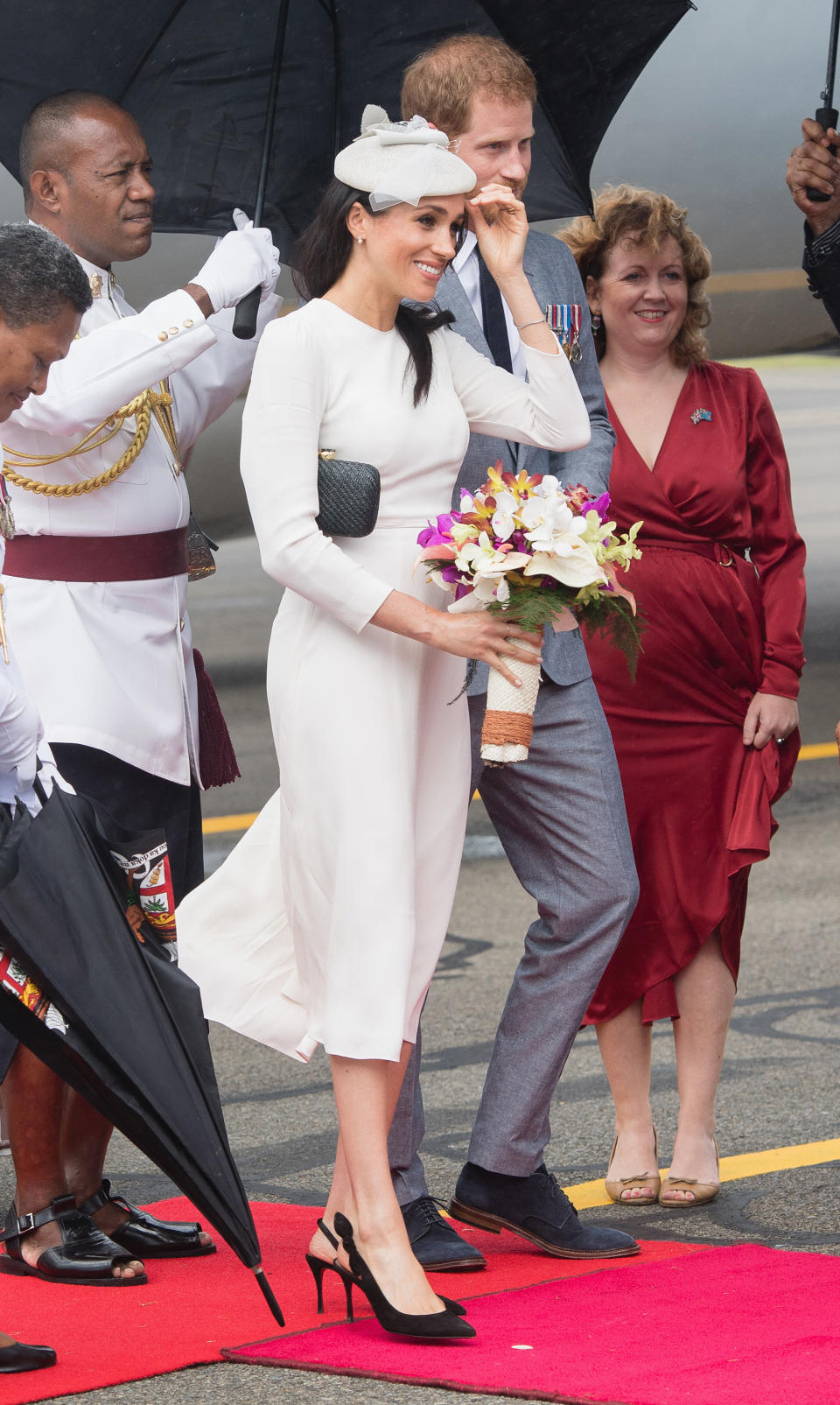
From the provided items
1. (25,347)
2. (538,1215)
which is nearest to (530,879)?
(538,1215)

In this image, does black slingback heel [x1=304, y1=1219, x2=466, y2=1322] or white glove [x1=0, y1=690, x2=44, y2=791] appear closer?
white glove [x1=0, y1=690, x2=44, y2=791]

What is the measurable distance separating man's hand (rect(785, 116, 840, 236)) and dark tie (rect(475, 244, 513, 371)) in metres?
0.74

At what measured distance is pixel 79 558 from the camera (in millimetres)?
3473

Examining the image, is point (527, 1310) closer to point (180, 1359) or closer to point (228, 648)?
point (180, 1359)

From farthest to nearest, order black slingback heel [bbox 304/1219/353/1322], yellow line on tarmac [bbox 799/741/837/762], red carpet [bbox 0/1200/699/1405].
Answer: yellow line on tarmac [bbox 799/741/837/762], black slingback heel [bbox 304/1219/353/1322], red carpet [bbox 0/1200/699/1405]

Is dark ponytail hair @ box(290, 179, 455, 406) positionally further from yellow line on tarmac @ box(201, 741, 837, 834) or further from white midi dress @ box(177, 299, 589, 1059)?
yellow line on tarmac @ box(201, 741, 837, 834)

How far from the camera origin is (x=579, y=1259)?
3.37m

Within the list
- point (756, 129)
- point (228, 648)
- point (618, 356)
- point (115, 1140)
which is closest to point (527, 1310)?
point (115, 1140)

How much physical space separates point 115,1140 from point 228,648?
418 cm

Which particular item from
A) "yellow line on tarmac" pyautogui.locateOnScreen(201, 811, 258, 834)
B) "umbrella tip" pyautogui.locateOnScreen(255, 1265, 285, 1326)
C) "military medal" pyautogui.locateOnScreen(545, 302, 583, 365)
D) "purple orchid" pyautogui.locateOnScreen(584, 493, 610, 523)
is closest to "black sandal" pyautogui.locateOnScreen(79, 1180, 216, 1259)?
"umbrella tip" pyautogui.locateOnScreen(255, 1265, 285, 1326)

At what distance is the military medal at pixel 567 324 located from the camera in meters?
3.46

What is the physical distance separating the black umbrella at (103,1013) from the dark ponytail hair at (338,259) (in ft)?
3.10

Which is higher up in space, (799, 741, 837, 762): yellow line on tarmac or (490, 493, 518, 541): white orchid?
(490, 493, 518, 541): white orchid

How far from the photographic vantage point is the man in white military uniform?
336cm
